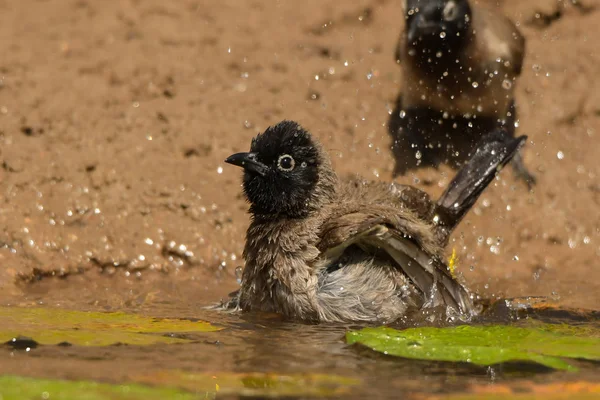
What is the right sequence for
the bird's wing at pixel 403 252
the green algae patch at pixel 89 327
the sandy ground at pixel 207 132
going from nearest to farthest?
the green algae patch at pixel 89 327
the bird's wing at pixel 403 252
the sandy ground at pixel 207 132

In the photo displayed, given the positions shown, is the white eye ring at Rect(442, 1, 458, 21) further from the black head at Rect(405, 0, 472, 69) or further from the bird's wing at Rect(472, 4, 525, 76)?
the bird's wing at Rect(472, 4, 525, 76)

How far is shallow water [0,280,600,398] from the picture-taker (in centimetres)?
348

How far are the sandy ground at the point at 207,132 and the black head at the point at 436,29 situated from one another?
1.68ft

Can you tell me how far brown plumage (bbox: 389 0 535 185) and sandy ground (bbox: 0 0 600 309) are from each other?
262 millimetres

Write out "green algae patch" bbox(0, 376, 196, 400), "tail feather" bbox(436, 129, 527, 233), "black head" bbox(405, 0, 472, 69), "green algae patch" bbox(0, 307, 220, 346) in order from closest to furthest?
"green algae patch" bbox(0, 376, 196, 400) → "green algae patch" bbox(0, 307, 220, 346) → "tail feather" bbox(436, 129, 527, 233) → "black head" bbox(405, 0, 472, 69)

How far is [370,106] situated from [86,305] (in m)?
3.53

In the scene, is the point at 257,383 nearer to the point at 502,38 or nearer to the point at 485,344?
the point at 485,344

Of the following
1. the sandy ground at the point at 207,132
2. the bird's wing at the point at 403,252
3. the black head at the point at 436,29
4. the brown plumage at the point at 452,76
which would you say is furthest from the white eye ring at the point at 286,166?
the black head at the point at 436,29

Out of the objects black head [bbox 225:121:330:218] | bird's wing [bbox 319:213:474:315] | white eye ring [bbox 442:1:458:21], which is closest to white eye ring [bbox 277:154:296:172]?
black head [bbox 225:121:330:218]

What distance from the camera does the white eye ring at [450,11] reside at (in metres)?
7.81

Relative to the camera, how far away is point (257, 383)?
3.42 meters

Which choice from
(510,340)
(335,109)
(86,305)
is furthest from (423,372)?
(335,109)

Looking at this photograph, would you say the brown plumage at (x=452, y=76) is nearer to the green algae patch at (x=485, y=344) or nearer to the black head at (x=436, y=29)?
the black head at (x=436, y=29)

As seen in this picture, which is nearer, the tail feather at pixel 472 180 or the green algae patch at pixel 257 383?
the green algae patch at pixel 257 383
